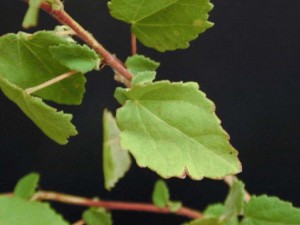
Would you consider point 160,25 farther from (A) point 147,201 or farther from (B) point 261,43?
(A) point 147,201


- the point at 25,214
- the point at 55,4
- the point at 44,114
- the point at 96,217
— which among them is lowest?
the point at 96,217

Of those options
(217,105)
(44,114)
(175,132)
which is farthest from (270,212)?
(217,105)

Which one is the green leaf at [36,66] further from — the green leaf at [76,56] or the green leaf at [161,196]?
the green leaf at [161,196]

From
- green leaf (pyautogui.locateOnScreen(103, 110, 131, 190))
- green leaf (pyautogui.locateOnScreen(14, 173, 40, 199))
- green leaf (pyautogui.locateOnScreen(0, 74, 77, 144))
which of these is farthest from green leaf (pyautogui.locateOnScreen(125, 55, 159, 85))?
green leaf (pyautogui.locateOnScreen(14, 173, 40, 199))

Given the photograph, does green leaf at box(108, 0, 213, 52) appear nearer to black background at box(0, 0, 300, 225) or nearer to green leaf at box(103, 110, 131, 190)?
green leaf at box(103, 110, 131, 190)

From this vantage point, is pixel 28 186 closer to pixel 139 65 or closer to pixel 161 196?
pixel 161 196
